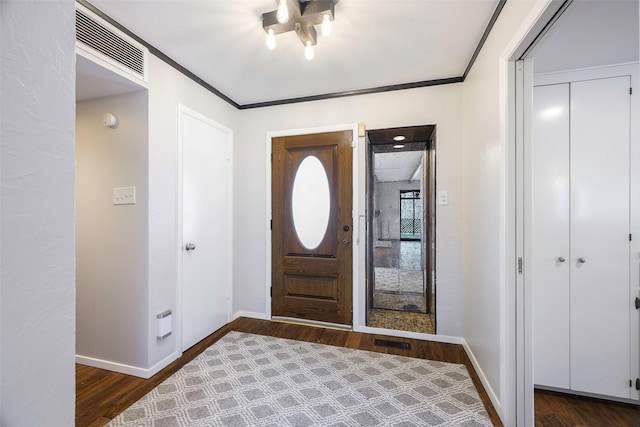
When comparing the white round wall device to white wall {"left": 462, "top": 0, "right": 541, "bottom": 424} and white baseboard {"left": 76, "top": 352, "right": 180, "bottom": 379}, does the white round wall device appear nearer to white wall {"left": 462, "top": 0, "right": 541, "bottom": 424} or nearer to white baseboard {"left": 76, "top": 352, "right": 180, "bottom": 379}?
white baseboard {"left": 76, "top": 352, "right": 180, "bottom": 379}

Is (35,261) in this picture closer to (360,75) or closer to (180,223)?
(180,223)

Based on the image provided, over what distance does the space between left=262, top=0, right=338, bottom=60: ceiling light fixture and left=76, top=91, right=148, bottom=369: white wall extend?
1098mm

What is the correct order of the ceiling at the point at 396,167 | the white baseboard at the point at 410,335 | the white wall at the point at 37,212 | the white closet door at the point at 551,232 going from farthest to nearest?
the ceiling at the point at 396,167
the white baseboard at the point at 410,335
the white closet door at the point at 551,232
the white wall at the point at 37,212

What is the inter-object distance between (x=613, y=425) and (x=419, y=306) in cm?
182

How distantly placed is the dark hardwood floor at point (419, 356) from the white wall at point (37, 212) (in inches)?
68.1

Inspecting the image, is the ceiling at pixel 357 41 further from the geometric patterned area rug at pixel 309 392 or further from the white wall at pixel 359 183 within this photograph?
the geometric patterned area rug at pixel 309 392

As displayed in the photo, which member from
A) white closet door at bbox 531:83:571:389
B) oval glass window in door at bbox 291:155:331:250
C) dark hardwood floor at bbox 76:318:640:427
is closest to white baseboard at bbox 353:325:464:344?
dark hardwood floor at bbox 76:318:640:427

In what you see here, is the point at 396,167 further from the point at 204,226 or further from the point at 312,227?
the point at 204,226

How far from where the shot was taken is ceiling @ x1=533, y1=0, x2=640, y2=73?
136cm

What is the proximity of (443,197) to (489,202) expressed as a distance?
2.42ft

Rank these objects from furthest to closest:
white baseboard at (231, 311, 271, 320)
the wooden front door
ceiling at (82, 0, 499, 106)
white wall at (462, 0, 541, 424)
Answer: white baseboard at (231, 311, 271, 320) < the wooden front door < ceiling at (82, 0, 499, 106) < white wall at (462, 0, 541, 424)

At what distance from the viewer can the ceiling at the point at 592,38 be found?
1.36 metres

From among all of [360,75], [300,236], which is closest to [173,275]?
[300,236]

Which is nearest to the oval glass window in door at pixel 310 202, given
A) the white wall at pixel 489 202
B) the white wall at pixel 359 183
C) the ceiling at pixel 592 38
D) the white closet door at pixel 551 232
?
the white wall at pixel 359 183
